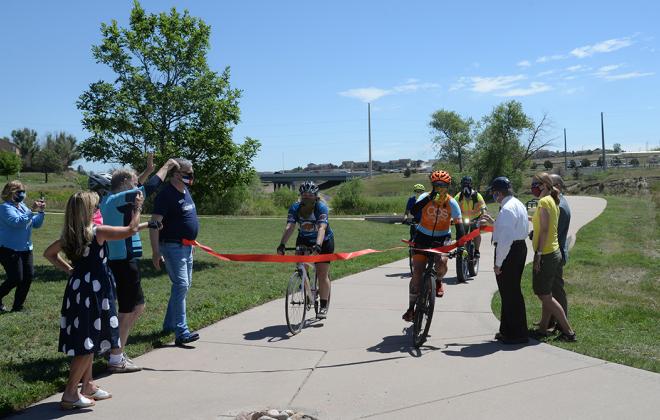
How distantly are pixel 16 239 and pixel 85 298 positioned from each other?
454cm

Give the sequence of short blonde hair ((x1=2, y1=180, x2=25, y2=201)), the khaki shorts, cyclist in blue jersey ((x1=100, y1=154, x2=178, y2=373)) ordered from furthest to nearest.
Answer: short blonde hair ((x1=2, y1=180, x2=25, y2=201)) < the khaki shorts < cyclist in blue jersey ((x1=100, y1=154, x2=178, y2=373))

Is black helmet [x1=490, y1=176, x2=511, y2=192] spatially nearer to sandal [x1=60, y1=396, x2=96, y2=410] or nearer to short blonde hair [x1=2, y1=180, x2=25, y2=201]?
sandal [x1=60, y1=396, x2=96, y2=410]

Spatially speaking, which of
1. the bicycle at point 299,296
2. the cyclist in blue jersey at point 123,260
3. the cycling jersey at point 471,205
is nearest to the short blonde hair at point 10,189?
the cyclist in blue jersey at point 123,260

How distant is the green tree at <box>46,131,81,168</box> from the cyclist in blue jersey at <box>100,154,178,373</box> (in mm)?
85460

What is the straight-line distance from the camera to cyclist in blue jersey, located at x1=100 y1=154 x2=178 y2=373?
586 centimetres

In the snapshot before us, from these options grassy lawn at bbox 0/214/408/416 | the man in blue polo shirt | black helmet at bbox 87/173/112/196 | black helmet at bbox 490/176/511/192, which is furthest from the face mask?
black helmet at bbox 490/176/511/192

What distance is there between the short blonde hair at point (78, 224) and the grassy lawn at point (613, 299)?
485cm

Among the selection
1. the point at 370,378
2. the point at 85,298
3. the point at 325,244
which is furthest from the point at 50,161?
the point at 370,378

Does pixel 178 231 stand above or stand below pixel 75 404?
above

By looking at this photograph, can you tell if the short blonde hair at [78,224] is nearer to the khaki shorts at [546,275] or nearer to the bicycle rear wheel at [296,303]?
the bicycle rear wheel at [296,303]

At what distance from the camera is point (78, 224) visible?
4914 mm

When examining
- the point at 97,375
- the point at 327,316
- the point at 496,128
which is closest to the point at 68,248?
the point at 97,375

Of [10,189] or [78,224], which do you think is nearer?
[78,224]

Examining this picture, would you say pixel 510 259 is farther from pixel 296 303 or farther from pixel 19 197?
pixel 19 197
